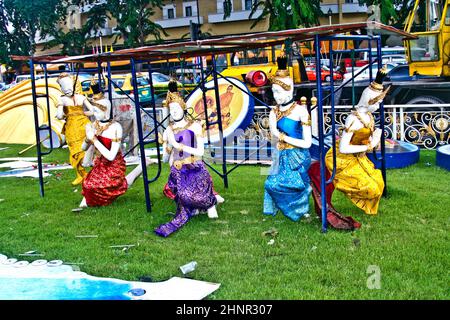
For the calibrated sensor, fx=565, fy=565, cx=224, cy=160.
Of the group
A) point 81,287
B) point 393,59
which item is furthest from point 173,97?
point 393,59

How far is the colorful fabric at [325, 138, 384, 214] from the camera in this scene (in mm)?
6109

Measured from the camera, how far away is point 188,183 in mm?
6375

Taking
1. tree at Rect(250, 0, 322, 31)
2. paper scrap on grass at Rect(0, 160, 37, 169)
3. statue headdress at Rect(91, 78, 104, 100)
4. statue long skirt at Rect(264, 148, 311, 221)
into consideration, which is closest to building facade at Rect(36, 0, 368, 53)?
tree at Rect(250, 0, 322, 31)

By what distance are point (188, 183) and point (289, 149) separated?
3.96 feet

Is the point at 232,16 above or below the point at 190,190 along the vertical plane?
above

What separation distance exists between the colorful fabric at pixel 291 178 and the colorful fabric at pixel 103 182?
2275 millimetres

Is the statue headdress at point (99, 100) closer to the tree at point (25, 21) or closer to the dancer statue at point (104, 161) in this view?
the dancer statue at point (104, 161)

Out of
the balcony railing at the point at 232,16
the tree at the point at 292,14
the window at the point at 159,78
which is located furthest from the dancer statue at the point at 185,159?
the balcony railing at the point at 232,16

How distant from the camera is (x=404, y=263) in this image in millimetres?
4797

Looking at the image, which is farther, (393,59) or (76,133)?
(393,59)

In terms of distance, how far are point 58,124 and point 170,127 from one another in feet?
26.1

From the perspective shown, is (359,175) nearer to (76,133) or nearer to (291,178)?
(291,178)
